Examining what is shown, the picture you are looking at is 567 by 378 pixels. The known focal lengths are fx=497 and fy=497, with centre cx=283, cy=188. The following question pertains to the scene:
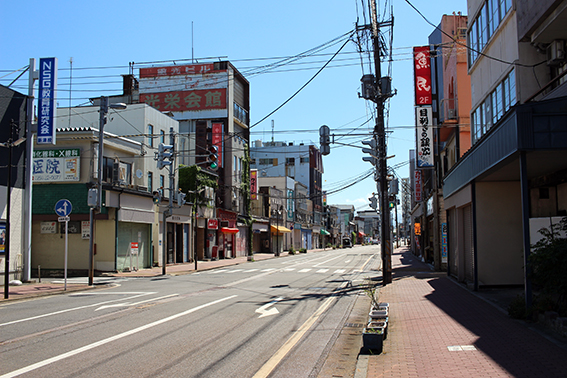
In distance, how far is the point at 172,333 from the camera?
9.70m

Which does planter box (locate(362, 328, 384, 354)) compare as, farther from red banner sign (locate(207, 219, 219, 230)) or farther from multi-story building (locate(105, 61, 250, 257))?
multi-story building (locate(105, 61, 250, 257))

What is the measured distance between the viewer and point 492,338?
8.37 meters

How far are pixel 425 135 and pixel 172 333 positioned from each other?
2128 cm

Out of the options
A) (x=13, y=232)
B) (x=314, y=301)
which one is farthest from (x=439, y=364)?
(x=13, y=232)

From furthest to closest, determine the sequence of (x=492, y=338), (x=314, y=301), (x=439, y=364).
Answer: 1. (x=314, y=301)
2. (x=492, y=338)
3. (x=439, y=364)

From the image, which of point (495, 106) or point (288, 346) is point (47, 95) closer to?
point (288, 346)

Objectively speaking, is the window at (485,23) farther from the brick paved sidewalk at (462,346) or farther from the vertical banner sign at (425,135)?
the brick paved sidewalk at (462,346)

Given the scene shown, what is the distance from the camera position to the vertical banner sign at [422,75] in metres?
26.3

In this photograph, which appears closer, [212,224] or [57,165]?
[57,165]

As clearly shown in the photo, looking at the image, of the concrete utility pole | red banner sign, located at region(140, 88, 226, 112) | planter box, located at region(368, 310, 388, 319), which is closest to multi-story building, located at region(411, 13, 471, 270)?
the concrete utility pole

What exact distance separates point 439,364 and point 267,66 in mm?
17707

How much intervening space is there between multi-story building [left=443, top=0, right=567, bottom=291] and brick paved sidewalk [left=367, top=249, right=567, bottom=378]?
4.79 ft

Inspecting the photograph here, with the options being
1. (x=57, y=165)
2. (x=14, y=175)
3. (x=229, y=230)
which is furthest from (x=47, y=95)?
(x=229, y=230)

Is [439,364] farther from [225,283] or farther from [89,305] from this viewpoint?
[225,283]
